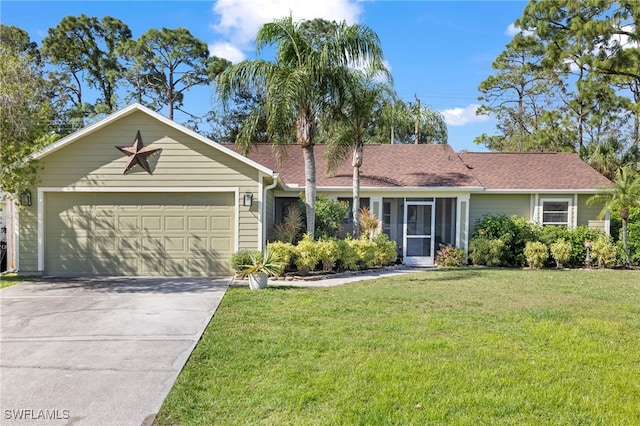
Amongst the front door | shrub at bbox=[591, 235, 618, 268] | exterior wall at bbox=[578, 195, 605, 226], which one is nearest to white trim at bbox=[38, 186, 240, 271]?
the front door

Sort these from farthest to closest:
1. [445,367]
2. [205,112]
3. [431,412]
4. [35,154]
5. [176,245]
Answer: [205,112]
[176,245]
[35,154]
[445,367]
[431,412]

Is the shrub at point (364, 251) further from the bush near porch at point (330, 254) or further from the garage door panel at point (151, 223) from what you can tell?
the garage door panel at point (151, 223)

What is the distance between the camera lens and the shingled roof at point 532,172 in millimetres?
14641

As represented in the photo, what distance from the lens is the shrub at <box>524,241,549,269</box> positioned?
13320 millimetres

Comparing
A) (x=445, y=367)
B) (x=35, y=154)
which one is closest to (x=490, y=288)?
(x=445, y=367)

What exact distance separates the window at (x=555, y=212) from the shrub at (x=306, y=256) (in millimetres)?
8731

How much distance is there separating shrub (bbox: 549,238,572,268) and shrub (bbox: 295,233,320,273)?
7790 millimetres

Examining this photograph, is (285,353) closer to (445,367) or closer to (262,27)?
(445,367)

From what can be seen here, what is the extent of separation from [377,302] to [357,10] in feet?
25.7

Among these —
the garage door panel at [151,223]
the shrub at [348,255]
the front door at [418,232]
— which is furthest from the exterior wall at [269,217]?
the front door at [418,232]

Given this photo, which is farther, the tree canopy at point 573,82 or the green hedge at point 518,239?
the tree canopy at point 573,82

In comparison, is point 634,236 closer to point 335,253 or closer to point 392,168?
point 392,168

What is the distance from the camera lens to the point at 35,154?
10398mm

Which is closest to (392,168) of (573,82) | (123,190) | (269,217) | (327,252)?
(269,217)
